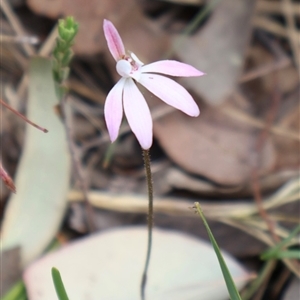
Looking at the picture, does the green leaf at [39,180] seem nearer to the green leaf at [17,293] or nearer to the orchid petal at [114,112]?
the green leaf at [17,293]

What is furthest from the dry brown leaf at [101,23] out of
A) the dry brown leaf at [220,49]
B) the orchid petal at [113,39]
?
the orchid petal at [113,39]

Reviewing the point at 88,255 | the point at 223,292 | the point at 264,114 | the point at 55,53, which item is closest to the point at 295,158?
the point at 264,114

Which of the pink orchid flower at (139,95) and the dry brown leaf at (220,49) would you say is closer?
the pink orchid flower at (139,95)

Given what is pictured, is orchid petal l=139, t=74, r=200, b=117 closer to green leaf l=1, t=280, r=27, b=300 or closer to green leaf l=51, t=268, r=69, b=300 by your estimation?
green leaf l=51, t=268, r=69, b=300

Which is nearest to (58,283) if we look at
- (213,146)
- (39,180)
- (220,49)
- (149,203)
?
(149,203)

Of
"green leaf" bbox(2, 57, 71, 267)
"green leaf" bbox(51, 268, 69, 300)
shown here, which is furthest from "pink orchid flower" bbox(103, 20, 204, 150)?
"green leaf" bbox(2, 57, 71, 267)

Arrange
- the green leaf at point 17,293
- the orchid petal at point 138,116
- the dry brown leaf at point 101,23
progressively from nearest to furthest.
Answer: the orchid petal at point 138,116 → the green leaf at point 17,293 → the dry brown leaf at point 101,23
